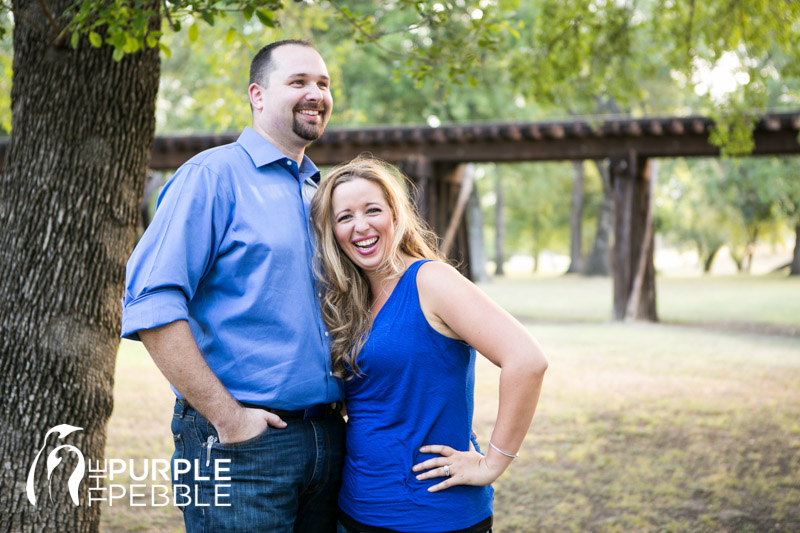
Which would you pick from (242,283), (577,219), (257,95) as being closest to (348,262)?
(242,283)

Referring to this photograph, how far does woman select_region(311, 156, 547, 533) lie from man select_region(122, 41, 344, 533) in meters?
0.12

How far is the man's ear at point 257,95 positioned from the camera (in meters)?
2.53

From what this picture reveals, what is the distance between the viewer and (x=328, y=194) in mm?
2350

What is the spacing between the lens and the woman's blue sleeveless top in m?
2.10

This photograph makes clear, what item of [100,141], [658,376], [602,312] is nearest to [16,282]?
[100,141]

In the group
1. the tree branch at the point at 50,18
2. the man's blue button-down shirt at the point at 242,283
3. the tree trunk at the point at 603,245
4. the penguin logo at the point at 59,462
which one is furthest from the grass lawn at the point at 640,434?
the tree trunk at the point at 603,245

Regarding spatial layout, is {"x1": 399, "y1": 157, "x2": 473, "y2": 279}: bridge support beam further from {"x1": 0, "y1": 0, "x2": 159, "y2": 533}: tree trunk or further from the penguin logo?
the penguin logo

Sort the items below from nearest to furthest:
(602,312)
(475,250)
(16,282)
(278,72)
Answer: (278,72) → (16,282) → (602,312) → (475,250)

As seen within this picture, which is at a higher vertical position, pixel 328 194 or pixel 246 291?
pixel 328 194

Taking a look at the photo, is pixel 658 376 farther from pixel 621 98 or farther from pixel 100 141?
pixel 100 141

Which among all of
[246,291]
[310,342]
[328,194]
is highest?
[328,194]

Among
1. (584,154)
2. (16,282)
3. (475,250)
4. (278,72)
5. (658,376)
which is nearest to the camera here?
(278,72)

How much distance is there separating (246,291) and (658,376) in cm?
771

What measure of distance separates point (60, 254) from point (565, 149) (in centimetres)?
1238
